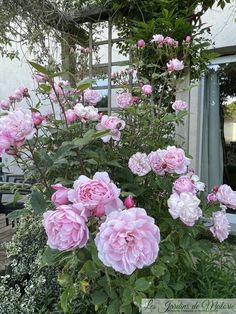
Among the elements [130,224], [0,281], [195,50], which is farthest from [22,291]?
[195,50]

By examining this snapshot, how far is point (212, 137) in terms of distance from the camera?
4102 millimetres

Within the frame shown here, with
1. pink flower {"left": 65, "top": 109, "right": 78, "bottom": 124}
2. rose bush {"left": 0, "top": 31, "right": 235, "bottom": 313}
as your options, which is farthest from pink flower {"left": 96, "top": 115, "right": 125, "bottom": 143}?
pink flower {"left": 65, "top": 109, "right": 78, "bottom": 124}

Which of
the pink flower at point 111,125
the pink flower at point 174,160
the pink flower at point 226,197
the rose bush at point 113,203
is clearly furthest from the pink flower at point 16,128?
the pink flower at point 226,197

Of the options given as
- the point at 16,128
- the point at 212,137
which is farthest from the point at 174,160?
the point at 212,137

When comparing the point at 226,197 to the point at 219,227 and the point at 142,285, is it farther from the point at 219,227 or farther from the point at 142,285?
the point at 142,285

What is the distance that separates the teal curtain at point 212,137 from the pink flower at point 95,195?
333 centimetres

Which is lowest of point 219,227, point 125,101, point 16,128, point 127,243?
point 219,227

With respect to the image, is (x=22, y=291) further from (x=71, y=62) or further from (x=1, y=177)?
(x=1, y=177)

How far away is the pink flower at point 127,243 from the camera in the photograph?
0.82m

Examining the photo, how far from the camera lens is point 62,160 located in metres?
1.18

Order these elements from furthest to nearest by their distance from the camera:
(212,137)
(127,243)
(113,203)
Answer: (212,137), (113,203), (127,243)

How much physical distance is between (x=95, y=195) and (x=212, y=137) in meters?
3.45

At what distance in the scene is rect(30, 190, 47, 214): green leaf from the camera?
1.21 m

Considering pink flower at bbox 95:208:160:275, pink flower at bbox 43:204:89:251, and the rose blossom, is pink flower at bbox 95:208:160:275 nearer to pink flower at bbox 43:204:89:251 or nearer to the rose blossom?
pink flower at bbox 43:204:89:251
